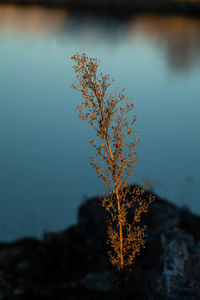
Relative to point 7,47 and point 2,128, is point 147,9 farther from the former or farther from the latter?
point 2,128

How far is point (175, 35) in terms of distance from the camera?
77812mm

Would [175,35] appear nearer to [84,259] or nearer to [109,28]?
[109,28]

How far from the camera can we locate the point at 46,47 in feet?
236

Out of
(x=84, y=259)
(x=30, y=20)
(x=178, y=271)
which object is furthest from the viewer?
(x=30, y=20)

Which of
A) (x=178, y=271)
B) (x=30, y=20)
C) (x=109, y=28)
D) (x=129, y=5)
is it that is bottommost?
(x=178, y=271)

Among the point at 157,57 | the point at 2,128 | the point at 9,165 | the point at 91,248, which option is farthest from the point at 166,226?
the point at 157,57

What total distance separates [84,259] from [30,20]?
236 ft

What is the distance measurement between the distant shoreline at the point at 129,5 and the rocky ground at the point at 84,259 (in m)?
56.2

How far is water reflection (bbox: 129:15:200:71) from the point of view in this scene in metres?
67.8

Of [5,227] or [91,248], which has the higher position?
[5,227]

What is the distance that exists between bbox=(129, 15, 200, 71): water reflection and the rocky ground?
170 ft

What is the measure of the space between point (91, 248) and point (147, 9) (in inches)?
2768

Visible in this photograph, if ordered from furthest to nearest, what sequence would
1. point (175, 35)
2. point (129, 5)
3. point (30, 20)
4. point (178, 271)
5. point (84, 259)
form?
point (30, 20)
point (175, 35)
point (129, 5)
point (84, 259)
point (178, 271)

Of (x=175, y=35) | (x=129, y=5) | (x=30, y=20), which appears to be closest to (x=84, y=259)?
(x=129, y=5)
